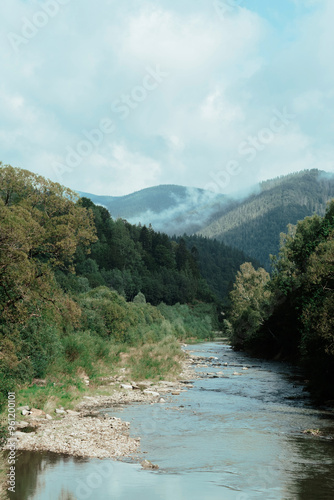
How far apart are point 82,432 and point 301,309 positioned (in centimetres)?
3227

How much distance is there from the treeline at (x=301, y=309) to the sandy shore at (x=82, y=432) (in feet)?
35.7

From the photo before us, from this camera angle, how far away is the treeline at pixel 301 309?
30766mm

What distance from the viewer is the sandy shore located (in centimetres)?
1809

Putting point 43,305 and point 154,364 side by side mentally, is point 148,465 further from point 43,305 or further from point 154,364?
point 154,364

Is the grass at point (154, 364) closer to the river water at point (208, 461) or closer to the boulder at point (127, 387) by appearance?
the boulder at point (127, 387)

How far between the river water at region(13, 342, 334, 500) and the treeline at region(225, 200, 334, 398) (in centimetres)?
438

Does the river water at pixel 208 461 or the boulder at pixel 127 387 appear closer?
the river water at pixel 208 461

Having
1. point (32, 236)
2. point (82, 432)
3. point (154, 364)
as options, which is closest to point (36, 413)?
point (82, 432)

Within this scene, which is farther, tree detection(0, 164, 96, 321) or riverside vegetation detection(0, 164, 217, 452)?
riverside vegetation detection(0, 164, 217, 452)

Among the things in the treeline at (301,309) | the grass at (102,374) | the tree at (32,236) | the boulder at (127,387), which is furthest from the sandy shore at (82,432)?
the treeline at (301,309)

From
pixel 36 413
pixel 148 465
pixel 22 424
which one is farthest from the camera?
pixel 36 413

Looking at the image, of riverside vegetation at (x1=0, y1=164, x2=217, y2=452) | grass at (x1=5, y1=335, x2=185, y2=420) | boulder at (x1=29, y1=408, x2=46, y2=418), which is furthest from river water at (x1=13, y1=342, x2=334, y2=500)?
boulder at (x1=29, y1=408, x2=46, y2=418)

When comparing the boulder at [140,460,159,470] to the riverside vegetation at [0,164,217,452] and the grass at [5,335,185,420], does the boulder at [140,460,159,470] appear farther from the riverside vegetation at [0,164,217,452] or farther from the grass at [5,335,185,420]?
the grass at [5,335,185,420]

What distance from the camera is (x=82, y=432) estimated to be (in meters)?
20.4
